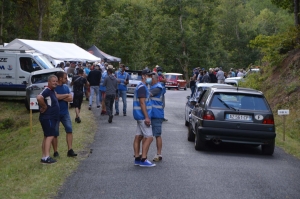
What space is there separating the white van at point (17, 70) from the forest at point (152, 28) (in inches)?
1063

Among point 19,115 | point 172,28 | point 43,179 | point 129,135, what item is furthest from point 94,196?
point 172,28

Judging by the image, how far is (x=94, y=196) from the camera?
8578 millimetres

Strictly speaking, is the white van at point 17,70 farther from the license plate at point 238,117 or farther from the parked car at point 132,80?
the license plate at point 238,117

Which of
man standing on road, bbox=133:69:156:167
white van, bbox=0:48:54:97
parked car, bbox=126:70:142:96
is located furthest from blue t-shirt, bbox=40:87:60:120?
parked car, bbox=126:70:142:96

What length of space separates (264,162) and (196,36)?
2459 inches

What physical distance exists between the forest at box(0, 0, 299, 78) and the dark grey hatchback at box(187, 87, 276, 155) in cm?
4286

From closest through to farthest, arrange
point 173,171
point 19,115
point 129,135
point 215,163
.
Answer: point 173,171
point 215,163
point 129,135
point 19,115

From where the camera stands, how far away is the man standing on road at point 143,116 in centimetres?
1118

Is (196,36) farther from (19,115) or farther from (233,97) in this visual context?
(233,97)

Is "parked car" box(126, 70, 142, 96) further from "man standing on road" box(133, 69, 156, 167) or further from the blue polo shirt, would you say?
"man standing on road" box(133, 69, 156, 167)

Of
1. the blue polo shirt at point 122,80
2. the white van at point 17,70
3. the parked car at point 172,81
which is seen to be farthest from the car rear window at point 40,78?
the parked car at point 172,81

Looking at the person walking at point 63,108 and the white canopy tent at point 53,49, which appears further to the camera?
the white canopy tent at point 53,49

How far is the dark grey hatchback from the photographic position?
1323 cm

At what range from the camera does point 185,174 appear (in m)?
10.5
